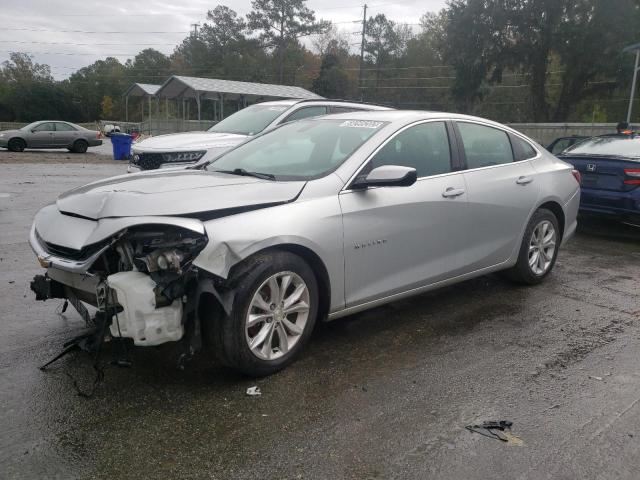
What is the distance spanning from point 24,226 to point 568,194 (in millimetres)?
6993

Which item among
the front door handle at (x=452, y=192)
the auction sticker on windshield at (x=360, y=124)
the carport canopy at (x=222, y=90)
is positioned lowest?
the front door handle at (x=452, y=192)

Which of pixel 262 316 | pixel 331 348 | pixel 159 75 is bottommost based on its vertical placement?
pixel 331 348

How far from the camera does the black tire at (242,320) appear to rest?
3205 mm

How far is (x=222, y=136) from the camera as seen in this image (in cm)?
955

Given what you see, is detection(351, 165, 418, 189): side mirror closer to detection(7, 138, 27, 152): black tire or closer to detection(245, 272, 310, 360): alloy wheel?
detection(245, 272, 310, 360): alloy wheel

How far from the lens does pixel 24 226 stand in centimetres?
782

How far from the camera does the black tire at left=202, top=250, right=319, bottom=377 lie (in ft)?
10.5

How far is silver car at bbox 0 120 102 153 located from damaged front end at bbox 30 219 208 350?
24127 millimetres

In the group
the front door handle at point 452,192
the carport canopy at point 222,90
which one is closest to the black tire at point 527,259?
the front door handle at point 452,192

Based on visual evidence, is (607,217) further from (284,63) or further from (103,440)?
(284,63)

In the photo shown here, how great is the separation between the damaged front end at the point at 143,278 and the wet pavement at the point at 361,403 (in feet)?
1.44

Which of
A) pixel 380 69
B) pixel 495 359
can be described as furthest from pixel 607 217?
pixel 380 69

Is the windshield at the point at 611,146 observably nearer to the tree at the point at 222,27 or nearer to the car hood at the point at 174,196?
the car hood at the point at 174,196

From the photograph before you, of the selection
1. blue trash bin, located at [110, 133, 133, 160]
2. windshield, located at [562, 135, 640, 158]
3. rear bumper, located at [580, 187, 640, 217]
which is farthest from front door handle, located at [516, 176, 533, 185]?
blue trash bin, located at [110, 133, 133, 160]
